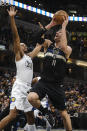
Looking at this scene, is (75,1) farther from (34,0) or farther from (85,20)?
(34,0)

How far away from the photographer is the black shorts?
4.36 m

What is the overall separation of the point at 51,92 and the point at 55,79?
215mm

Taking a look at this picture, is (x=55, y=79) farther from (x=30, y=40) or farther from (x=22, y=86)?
(x=30, y=40)

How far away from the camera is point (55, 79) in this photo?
175 inches

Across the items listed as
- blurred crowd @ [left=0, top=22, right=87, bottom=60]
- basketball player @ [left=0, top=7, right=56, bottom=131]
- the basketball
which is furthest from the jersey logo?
blurred crowd @ [left=0, top=22, right=87, bottom=60]

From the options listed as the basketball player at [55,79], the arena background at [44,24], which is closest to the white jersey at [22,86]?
the basketball player at [55,79]

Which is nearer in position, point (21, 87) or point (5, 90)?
point (21, 87)

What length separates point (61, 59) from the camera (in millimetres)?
4465

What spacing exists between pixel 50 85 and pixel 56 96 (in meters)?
0.19

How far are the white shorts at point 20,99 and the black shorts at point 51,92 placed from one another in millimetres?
905

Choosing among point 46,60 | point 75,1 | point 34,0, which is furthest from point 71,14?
point 46,60

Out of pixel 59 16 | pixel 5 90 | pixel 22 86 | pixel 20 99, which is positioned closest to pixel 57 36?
pixel 59 16

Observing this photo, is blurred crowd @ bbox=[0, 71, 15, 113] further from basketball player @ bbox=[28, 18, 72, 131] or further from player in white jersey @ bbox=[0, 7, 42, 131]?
basketball player @ bbox=[28, 18, 72, 131]

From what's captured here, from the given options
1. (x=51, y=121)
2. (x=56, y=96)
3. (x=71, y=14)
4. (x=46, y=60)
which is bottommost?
(x=51, y=121)
